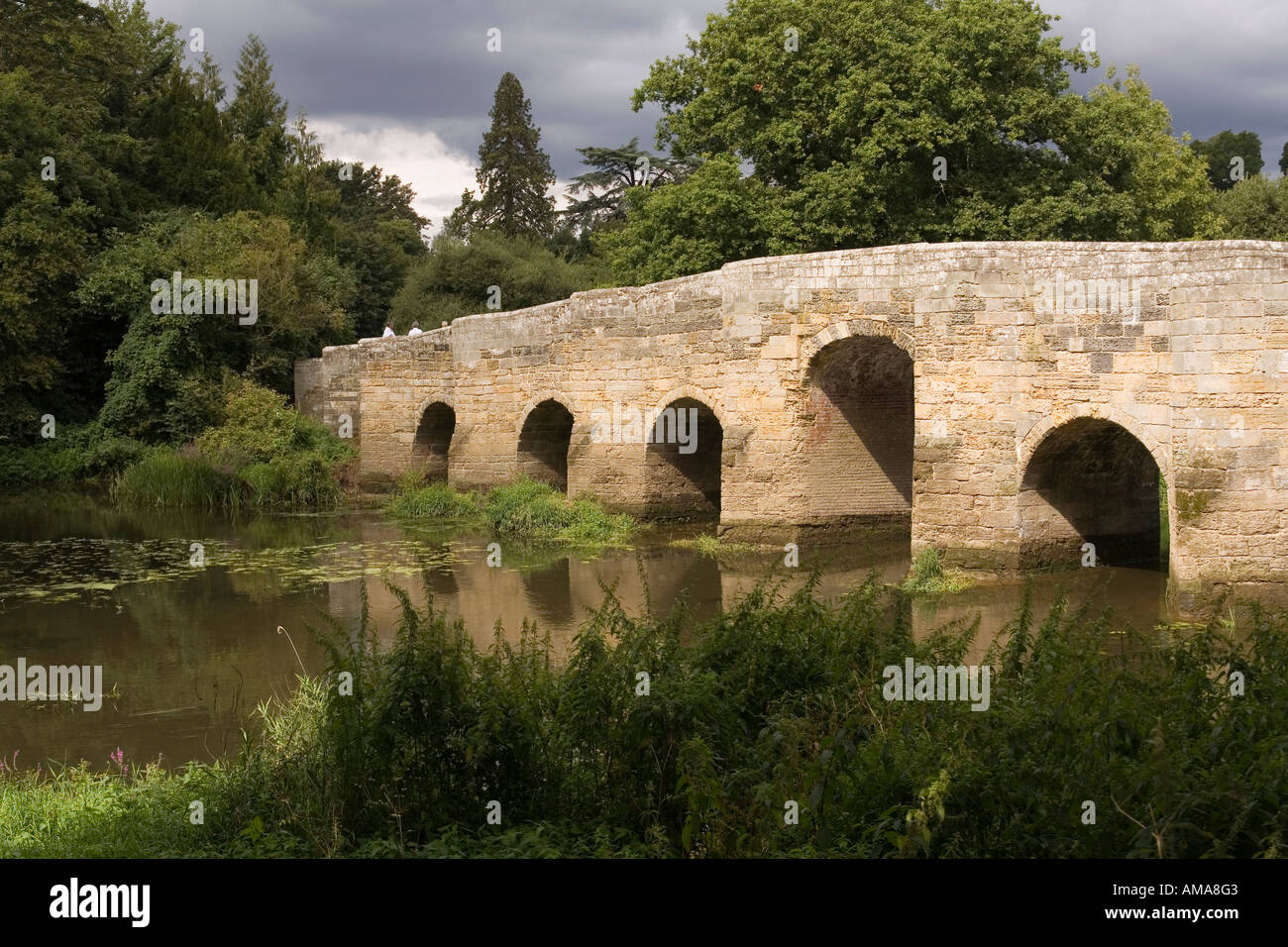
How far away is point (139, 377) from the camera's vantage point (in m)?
23.6

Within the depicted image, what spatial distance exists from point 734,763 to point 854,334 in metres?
9.36

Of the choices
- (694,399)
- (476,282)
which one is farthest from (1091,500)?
(476,282)

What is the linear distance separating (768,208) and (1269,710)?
17.1 metres

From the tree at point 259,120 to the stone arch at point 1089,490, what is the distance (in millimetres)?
25455

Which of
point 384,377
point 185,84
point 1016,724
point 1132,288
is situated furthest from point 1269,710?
point 185,84

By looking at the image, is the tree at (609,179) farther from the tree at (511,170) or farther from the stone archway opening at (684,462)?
the stone archway opening at (684,462)

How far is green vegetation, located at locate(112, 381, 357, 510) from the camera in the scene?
2166 cm

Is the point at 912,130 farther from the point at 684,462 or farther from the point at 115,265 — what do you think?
the point at 115,265

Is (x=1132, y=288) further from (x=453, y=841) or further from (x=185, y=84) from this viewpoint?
(x=185, y=84)

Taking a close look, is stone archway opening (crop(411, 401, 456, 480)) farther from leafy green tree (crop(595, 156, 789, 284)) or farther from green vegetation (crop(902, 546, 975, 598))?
green vegetation (crop(902, 546, 975, 598))

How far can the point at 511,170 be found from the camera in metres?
41.5

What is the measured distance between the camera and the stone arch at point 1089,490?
12.6 m

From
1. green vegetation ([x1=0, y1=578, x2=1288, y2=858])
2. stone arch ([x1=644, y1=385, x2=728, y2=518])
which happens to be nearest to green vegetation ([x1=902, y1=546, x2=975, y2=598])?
stone arch ([x1=644, y1=385, x2=728, y2=518])

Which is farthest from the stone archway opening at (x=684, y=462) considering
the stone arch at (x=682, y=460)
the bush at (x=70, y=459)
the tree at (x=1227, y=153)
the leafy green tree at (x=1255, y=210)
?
the tree at (x=1227, y=153)
